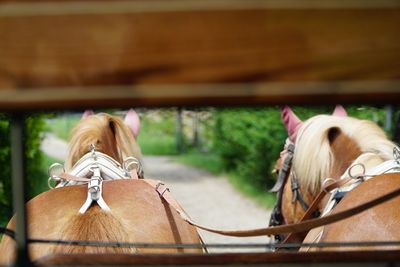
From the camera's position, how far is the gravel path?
10.3m

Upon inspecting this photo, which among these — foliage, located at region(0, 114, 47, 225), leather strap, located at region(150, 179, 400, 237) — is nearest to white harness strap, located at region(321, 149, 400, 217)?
leather strap, located at region(150, 179, 400, 237)

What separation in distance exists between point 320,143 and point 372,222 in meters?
1.30

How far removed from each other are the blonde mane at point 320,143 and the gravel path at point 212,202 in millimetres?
3708

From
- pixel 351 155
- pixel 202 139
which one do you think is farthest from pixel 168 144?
pixel 351 155

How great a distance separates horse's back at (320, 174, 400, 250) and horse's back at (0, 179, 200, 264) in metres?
0.61

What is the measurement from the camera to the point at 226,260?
62.7 inches

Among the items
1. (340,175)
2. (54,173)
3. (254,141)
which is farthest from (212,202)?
(54,173)

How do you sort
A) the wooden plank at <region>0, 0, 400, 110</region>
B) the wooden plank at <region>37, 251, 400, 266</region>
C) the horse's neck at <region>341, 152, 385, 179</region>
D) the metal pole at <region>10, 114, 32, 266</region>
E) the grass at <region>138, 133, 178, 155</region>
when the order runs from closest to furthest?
the wooden plank at <region>0, 0, 400, 110</region> → the metal pole at <region>10, 114, 32, 266</region> → the wooden plank at <region>37, 251, 400, 266</region> → the horse's neck at <region>341, 152, 385, 179</region> → the grass at <region>138, 133, 178, 155</region>

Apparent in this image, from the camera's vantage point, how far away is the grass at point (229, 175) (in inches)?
464

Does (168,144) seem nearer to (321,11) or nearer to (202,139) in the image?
(202,139)

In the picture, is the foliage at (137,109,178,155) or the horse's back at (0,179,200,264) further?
the foliage at (137,109,178,155)

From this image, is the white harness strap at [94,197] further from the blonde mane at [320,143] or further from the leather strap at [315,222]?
the blonde mane at [320,143]

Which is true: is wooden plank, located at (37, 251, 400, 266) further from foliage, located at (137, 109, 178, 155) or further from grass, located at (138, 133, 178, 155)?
foliage, located at (137, 109, 178, 155)

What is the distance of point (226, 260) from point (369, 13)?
69 centimetres
